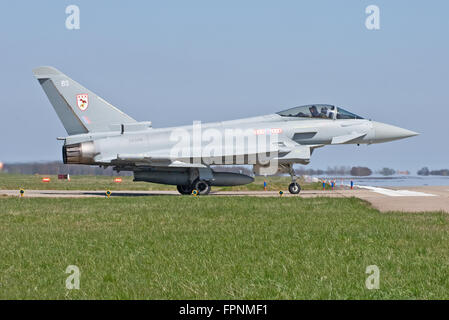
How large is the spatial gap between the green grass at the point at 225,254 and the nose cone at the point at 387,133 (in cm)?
1178

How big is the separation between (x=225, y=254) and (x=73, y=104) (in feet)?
59.7

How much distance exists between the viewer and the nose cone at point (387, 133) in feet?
87.6

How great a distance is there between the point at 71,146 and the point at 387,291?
803 inches

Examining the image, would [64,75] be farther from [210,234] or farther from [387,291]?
[387,291]

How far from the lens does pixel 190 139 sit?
25.4 meters

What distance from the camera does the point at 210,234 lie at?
11148 mm

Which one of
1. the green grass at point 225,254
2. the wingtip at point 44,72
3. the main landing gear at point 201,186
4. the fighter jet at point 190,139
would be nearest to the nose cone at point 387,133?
the fighter jet at point 190,139

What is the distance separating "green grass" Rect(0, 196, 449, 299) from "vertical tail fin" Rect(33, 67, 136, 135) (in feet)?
33.0

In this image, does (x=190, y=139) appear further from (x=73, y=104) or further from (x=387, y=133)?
(x=387, y=133)

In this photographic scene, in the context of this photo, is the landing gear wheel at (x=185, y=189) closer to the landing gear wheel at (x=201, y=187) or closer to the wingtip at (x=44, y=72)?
the landing gear wheel at (x=201, y=187)

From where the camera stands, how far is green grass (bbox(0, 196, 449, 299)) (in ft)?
21.1

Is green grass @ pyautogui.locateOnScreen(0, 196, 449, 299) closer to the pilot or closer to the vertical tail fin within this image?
the vertical tail fin
